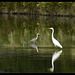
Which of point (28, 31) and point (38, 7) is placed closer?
point (28, 31)

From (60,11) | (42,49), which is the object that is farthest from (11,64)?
(60,11)

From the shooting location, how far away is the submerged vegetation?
5478cm

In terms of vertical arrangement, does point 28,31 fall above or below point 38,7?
below

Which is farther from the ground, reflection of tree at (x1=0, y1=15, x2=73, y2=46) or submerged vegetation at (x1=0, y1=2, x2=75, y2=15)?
submerged vegetation at (x1=0, y1=2, x2=75, y2=15)

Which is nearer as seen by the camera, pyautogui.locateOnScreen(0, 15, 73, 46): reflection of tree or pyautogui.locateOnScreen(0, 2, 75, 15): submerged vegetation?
pyautogui.locateOnScreen(0, 15, 73, 46): reflection of tree

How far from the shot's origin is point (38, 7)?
5831cm

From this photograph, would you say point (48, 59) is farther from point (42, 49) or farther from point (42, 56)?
point (42, 49)

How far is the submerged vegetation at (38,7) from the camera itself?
54.8m

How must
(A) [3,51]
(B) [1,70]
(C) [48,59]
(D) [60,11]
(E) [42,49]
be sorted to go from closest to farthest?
(B) [1,70]
(C) [48,59]
(A) [3,51]
(E) [42,49]
(D) [60,11]

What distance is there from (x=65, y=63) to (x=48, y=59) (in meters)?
0.91

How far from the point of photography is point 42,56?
Result: 38.5 feet

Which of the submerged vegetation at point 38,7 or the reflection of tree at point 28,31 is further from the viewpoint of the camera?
the submerged vegetation at point 38,7

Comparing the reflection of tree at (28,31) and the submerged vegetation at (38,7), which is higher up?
the submerged vegetation at (38,7)

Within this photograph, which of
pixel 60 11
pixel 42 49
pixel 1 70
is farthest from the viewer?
pixel 60 11
